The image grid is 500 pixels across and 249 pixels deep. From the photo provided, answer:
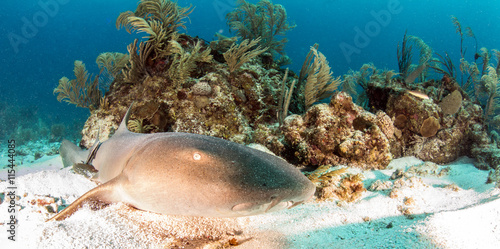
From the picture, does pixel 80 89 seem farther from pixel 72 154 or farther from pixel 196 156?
pixel 196 156

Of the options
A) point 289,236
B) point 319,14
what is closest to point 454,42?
point 319,14

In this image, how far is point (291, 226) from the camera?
2727 mm

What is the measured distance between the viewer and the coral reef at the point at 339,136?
15.3 ft

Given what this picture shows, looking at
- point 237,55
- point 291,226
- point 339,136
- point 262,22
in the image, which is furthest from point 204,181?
point 262,22

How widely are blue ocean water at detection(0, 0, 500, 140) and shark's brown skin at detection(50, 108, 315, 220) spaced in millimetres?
99815

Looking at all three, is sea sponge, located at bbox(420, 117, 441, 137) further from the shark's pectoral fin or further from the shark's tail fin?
the shark's tail fin

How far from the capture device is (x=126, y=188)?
204 cm

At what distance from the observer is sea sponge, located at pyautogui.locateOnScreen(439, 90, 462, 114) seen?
20.5ft

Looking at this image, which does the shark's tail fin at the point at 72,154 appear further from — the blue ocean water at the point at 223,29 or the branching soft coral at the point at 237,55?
the blue ocean water at the point at 223,29

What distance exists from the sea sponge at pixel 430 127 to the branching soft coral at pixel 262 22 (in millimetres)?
5841

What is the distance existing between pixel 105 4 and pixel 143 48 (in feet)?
464

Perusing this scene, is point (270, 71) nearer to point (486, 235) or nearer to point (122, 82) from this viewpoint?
point (122, 82)
